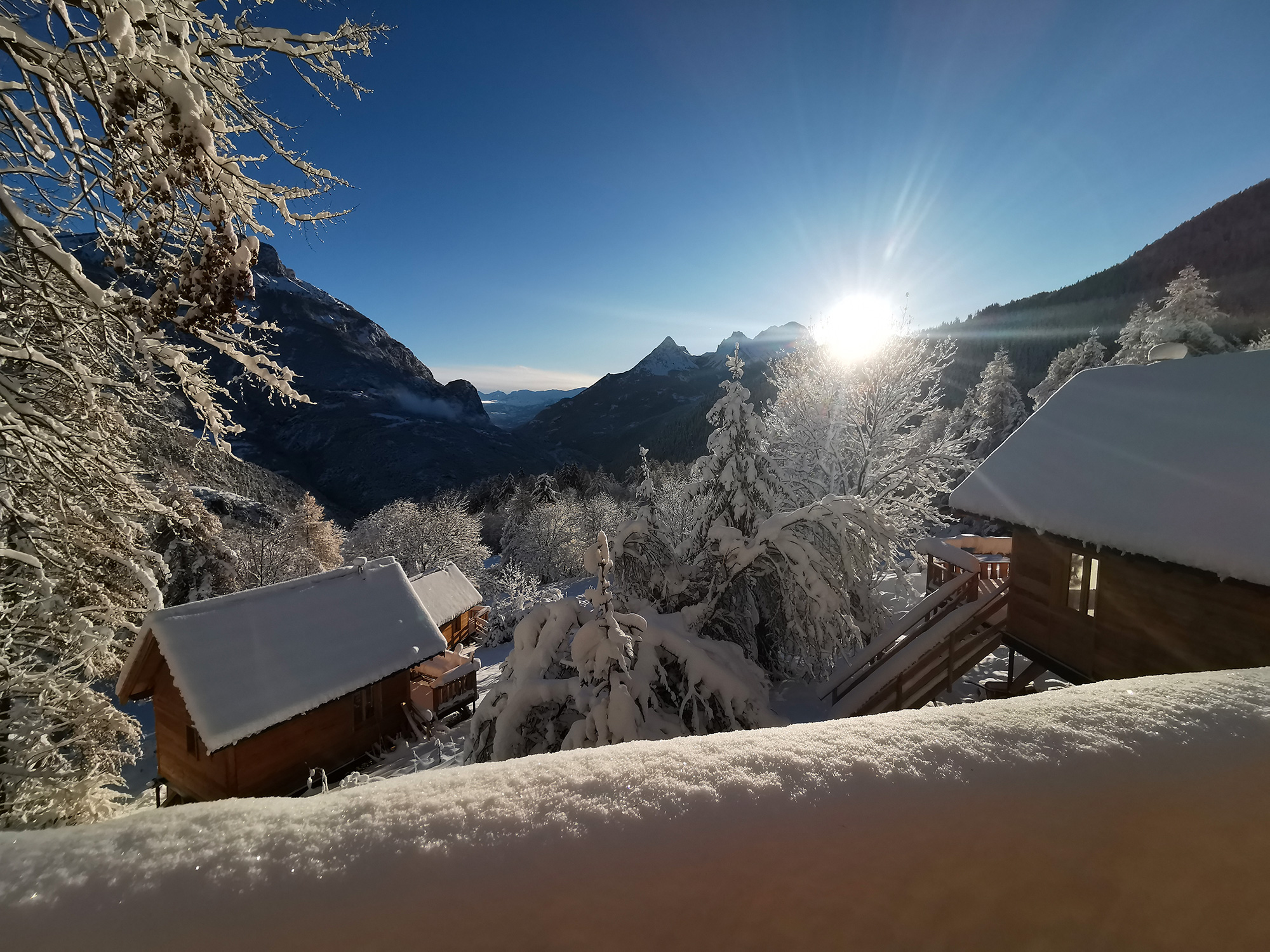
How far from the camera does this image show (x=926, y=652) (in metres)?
7.38

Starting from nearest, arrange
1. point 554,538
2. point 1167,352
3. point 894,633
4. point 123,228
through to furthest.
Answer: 1. point 123,228
2. point 894,633
3. point 1167,352
4. point 554,538

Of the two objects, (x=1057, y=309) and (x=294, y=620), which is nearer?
(x=294, y=620)

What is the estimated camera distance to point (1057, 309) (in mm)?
79438

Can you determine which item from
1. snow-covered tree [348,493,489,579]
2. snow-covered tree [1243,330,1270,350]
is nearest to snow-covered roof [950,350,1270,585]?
snow-covered tree [1243,330,1270,350]

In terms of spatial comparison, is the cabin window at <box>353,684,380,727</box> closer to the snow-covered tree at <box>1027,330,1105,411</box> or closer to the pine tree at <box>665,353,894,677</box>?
the pine tree at <box>665,353,894,677</box>

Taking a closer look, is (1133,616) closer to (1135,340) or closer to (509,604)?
(509,604)

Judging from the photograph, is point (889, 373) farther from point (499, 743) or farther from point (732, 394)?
point (499, 743)

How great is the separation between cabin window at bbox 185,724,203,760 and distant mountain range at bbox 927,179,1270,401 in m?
64.2

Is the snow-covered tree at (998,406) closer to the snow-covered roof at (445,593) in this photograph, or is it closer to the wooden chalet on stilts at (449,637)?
the snow-covered roof at (445,593)

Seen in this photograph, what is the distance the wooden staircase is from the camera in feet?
23.8

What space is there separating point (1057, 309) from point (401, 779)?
10712 centimetres

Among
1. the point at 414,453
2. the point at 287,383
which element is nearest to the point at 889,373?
the point at 287,383

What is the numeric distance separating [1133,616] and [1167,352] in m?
5.39

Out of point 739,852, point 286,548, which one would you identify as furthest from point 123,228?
point 286,548
